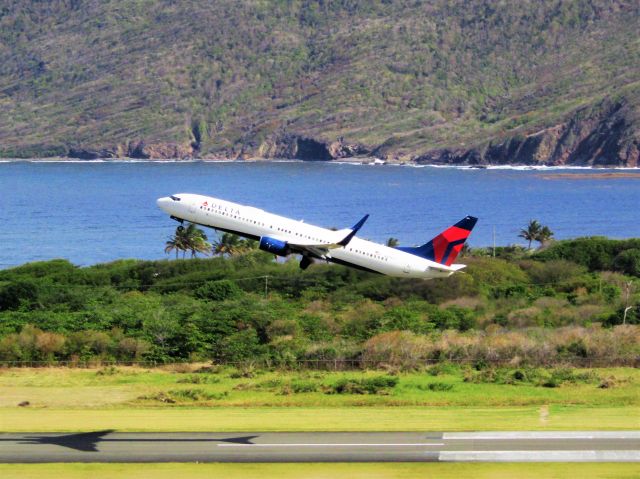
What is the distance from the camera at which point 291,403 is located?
228ft

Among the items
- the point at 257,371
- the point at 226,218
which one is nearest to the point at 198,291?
the point at 226,218

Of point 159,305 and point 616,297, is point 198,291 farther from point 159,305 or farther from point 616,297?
point 616,297

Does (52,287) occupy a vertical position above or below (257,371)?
above

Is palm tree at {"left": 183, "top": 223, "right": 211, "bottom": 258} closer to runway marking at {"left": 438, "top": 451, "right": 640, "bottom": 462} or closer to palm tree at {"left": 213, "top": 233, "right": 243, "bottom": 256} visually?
palm tree at {"left": 213, "top": 233, "right": 243, "bottom": 256}

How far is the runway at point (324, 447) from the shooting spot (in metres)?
53.0

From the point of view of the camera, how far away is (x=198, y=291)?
11850 cm

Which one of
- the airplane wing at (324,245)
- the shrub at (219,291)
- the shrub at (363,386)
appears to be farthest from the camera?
the shrub at (219,291)

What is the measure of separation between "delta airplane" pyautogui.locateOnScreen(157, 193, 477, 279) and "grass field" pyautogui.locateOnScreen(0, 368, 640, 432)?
12.2 metres

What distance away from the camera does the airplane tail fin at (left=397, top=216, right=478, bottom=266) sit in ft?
320

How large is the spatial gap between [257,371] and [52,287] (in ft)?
137

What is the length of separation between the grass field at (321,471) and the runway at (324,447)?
0.93 m

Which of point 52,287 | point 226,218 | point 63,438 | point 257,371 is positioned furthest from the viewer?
point 52,287

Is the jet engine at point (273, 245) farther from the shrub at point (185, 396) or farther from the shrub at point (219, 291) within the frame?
the shrub at point (219, 291)

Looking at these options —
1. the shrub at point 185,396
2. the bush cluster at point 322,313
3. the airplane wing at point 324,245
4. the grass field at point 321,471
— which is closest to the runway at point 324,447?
the grass field at point 321,471
